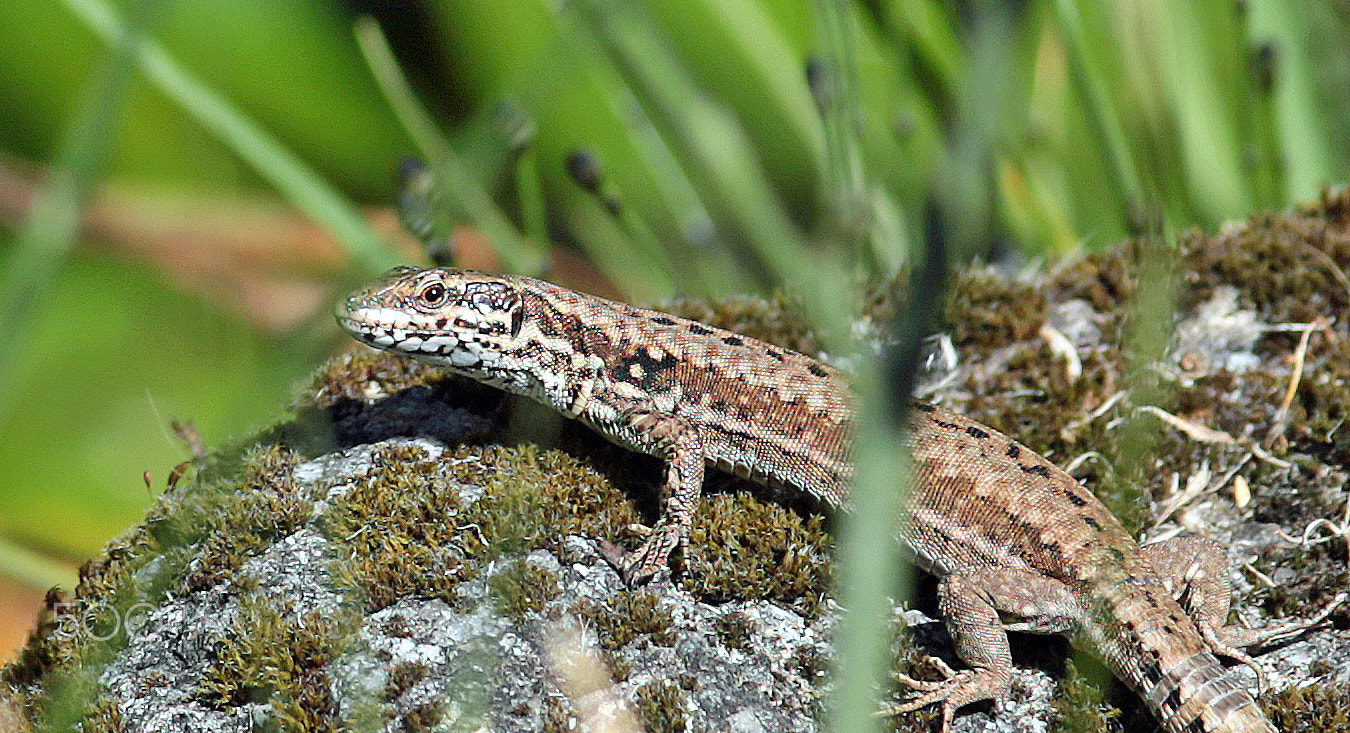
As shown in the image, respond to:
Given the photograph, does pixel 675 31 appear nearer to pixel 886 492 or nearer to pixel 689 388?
pixel 689 388

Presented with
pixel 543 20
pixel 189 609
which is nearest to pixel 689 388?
pixel 189 609

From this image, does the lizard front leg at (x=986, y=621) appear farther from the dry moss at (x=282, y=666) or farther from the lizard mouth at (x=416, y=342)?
the lizard mouth at (x=416, y=342)

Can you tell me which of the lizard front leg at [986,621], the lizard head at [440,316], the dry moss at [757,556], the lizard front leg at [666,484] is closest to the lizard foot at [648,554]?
the lizard front leg at [666,484]

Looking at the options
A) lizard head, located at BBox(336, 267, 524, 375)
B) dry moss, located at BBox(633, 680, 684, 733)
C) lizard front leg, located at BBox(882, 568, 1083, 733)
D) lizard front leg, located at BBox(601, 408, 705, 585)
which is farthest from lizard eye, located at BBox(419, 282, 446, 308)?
lizard front leg, located at BBox(882, 568, 1083, 733)

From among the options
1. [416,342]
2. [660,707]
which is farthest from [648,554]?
[416,342]

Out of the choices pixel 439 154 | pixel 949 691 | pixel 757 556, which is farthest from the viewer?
pixel 439 154

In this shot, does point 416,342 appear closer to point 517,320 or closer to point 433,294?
point 433,294

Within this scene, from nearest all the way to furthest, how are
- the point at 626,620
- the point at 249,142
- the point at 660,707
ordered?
the point at 660,707
the point at 626,620
the point at 249,142
